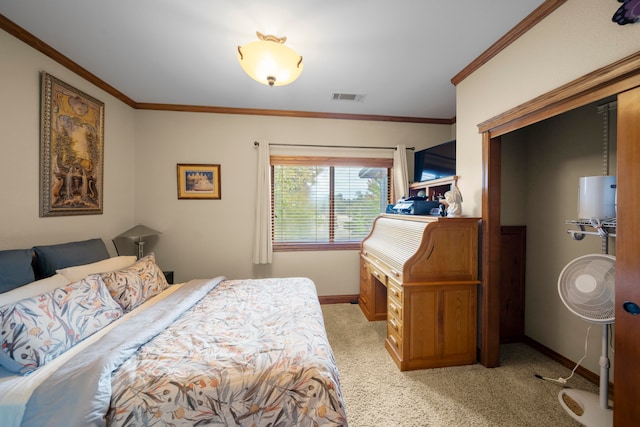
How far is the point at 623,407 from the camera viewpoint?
1.22m

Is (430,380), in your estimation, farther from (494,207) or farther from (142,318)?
(142,318)

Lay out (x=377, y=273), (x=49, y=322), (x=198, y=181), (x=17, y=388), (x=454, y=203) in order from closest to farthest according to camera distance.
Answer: (x=17, y=388), (x=49, y=322), (x=454, y=203), (x=377, y=273), (x=198, y=181)

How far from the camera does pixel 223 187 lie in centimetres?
333

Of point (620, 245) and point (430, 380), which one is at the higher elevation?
point (620, 245)

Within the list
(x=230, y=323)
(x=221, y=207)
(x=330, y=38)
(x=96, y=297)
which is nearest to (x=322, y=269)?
(x=221, y=207)

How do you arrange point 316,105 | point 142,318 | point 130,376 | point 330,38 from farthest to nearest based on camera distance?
point 316,105 < point 330,38 < point 142,318 < point 130,376

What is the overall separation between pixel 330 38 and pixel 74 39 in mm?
2062

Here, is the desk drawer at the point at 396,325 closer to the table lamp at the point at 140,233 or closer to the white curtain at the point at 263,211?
the white curtain at the point at 263,211

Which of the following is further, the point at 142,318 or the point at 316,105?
the point at 316,105

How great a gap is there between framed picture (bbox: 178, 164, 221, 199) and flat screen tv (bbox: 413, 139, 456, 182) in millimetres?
2801

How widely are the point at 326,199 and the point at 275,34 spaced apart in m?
2.14

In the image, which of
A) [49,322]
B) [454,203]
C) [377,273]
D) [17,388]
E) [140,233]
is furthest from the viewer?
[140,233]

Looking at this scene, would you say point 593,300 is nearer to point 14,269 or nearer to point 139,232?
point 14,269

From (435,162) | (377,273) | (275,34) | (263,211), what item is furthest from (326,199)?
(275,34)
